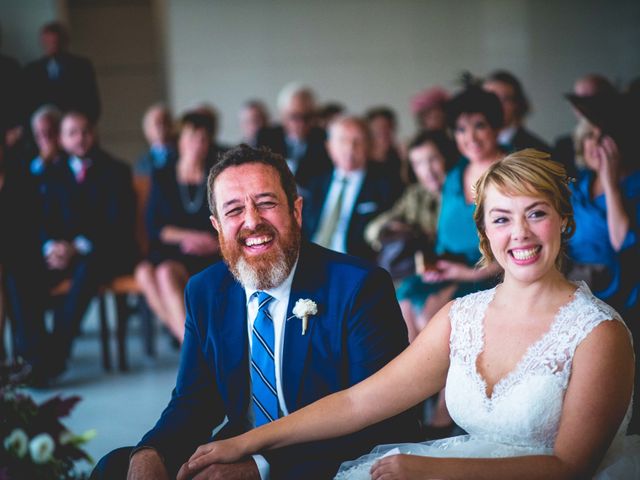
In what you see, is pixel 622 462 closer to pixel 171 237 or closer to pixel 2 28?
pixel 171 237

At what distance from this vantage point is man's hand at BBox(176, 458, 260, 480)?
1924mm

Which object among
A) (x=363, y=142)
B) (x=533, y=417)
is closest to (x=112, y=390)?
(x=363, y=142)

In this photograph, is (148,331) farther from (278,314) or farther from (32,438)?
(32,438)

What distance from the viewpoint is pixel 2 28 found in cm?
809

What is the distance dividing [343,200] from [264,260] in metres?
2.77

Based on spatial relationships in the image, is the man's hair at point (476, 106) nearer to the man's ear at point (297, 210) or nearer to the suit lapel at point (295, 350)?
the man's ear at point (297, 210)

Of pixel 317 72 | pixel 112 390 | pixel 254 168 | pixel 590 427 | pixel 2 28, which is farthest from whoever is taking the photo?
pixel 317 72

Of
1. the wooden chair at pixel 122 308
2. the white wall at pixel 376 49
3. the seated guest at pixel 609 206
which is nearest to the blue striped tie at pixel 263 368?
the seated guest at pixel 609 206

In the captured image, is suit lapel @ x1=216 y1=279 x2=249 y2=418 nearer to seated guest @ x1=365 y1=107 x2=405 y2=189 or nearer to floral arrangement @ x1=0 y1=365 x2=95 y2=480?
floral arrangement @ x1=0 y1=365 x2=95 y2=480

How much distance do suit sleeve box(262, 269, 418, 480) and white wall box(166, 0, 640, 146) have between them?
7.18 meters

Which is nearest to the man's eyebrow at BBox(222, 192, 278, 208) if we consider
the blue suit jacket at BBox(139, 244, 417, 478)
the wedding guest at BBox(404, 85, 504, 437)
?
the blue suit jacket at BBox(139, 244, 417, 478)

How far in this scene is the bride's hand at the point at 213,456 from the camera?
194cm

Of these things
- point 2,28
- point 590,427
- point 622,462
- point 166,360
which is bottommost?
point 166,360

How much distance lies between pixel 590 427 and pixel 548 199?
1.67 feet
